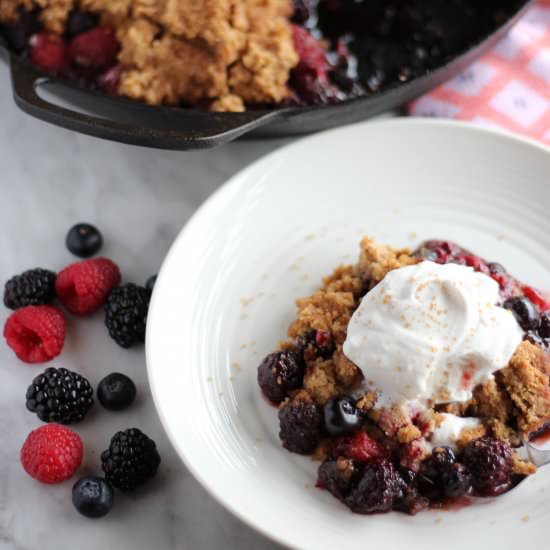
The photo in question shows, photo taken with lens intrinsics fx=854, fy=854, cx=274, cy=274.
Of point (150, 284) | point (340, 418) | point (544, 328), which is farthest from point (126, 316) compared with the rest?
point (544, 328)

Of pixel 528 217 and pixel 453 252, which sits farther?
pixel 528 217

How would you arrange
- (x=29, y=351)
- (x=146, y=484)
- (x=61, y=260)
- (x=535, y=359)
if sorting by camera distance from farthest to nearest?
Answer: (x=61, y=260)
(x=29, y=351)
(x=146, y=484)
(x=535, y=359)

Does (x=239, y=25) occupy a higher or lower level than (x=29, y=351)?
higher

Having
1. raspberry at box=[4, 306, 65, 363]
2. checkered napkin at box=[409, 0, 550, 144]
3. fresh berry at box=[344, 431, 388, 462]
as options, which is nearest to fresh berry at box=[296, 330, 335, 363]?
fresh berry at box=[344, 431, 388, 462]

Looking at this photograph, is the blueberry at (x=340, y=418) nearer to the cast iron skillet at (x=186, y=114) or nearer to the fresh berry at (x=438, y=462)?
the fresh berry at (x=438, y=462)

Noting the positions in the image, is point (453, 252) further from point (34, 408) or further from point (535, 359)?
point (34, 408)

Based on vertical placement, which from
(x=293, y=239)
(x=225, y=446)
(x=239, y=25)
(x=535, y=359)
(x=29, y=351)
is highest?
(x=239, y=25)

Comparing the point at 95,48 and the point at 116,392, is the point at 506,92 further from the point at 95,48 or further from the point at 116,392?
the point at 116,392

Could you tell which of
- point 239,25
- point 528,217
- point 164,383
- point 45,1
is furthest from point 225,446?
point 45,1
